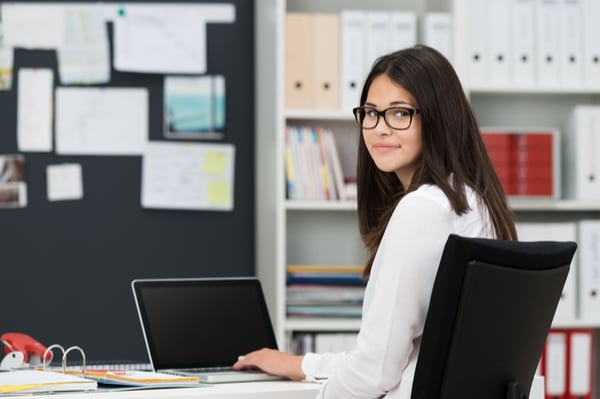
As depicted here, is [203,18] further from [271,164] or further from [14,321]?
[14,321]

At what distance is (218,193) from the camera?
3.46 metres

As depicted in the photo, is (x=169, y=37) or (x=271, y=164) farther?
(x=169, y=37)

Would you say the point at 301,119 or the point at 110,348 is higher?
the point at 301,119

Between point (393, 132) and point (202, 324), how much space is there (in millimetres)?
624

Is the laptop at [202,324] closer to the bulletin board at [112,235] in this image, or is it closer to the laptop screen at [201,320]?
the laptop screen at [201,320]

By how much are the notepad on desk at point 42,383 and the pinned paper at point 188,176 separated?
1626mm

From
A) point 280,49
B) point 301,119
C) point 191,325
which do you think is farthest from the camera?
point 301,119

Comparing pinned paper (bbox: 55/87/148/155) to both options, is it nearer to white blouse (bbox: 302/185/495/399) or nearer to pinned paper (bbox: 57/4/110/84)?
pinned paper (bbox: 57/4/110/84)

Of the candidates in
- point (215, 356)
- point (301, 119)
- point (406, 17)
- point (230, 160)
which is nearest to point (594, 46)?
point (406, 17)

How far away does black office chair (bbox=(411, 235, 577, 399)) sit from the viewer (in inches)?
58.4

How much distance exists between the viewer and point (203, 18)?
3.46 m

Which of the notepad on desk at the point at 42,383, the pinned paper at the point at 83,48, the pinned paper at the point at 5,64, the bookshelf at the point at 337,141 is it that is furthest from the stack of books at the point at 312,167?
the notepad on desk at the point at 42,383

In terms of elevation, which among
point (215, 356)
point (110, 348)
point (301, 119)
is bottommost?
point (110, 348)

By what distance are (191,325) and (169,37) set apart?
5.27ft
